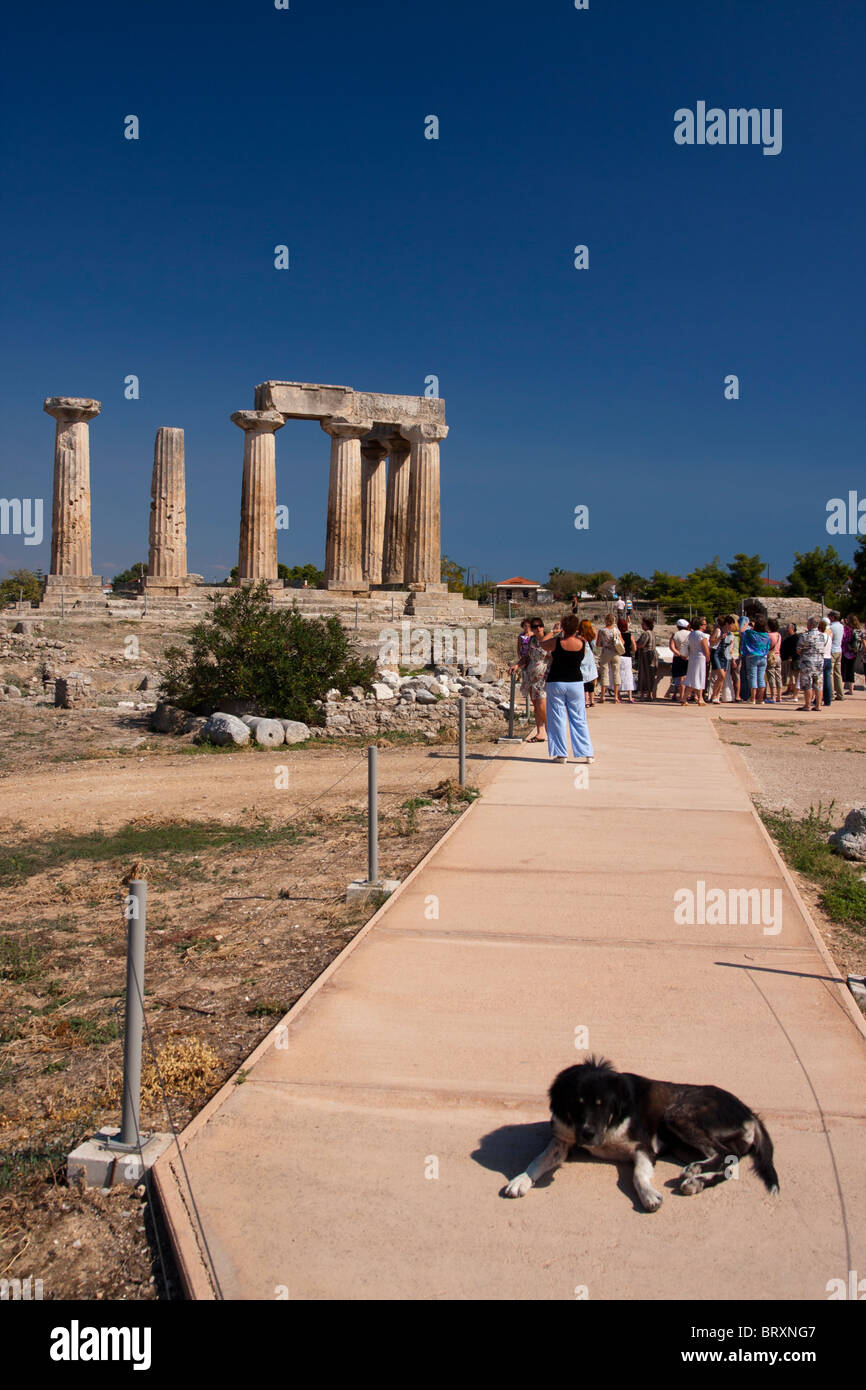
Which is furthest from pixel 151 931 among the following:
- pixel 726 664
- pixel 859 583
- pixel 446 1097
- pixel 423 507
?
pixel 859 583

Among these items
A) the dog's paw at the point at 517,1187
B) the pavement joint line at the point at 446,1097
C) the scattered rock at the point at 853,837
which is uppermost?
the scattered rock at the point at 853,837

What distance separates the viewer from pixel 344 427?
36.1 metres

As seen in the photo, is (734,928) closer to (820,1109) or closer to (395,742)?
(820,1109)

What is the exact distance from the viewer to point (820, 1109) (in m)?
4.16

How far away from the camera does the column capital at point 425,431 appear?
37125 millimetres

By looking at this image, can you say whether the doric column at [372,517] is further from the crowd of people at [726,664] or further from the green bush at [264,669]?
the green bush at [264,669]

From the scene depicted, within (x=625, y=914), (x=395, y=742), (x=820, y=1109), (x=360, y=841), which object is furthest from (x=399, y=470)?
(x=820, y=1109)

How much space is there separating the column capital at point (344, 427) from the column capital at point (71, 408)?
7.50m

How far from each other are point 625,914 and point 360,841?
3326 millimetres

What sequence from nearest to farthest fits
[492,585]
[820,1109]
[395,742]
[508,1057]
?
1. [820,1109]
2. [508,1057]
3. [395,742]
4. [492,585]

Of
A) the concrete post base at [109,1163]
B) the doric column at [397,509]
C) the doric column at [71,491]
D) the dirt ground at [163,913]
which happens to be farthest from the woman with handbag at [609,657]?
the doric column at [71,491]

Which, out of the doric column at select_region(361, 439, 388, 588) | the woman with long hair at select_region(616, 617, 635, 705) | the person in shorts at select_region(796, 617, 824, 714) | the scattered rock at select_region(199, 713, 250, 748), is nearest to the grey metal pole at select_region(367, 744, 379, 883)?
the scattered rock at select_region(199, 713, 250, 748)

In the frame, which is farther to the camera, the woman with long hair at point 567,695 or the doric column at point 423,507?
Result: the doric column at point 423,507

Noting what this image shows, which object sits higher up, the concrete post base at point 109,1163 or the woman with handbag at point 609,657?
the woman with handbag at point 609,657
